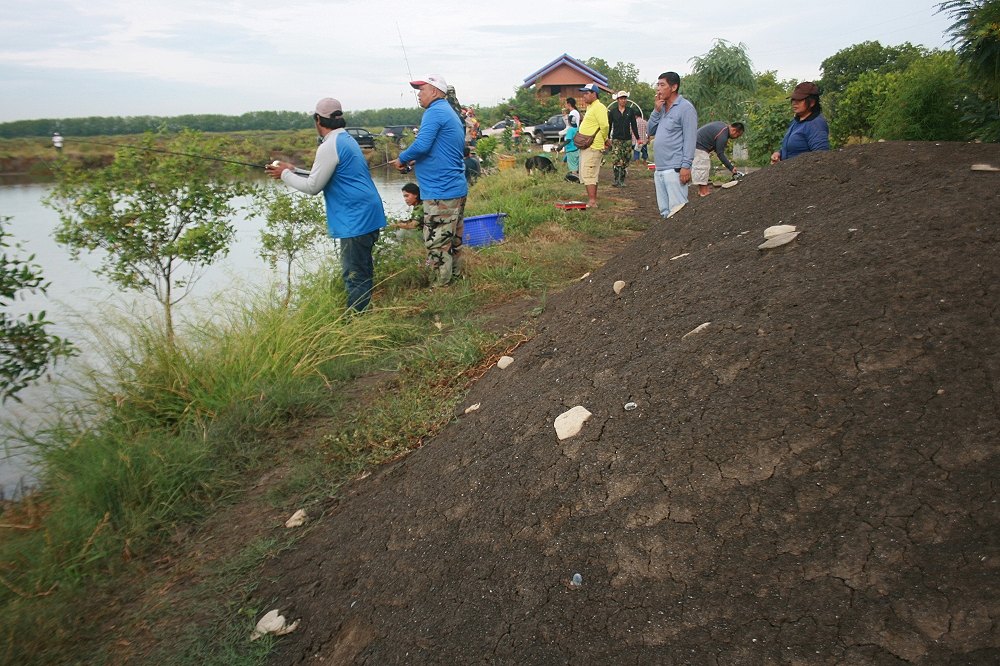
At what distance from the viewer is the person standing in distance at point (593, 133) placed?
27.9 feet

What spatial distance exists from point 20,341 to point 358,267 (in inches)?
89.3

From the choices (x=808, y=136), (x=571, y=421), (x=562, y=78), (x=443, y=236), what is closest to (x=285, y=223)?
(x=443, y=236)

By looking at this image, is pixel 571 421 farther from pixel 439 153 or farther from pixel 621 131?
pixel 621 131

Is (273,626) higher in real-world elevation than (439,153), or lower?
lower

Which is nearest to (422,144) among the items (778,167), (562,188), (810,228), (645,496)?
(778,167)

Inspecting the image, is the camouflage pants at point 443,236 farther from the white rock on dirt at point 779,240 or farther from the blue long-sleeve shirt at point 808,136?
the white rock on dirt at point 779,240

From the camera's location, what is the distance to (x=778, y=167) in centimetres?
446

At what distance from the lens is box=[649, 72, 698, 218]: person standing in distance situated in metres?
5.65

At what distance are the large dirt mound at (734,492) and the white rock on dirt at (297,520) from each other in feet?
0.66

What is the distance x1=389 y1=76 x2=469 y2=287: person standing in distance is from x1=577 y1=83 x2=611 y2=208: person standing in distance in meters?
3.32

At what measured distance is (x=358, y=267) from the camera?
5254mm

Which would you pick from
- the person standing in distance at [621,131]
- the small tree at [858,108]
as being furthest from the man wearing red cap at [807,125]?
the person standing in distance at [621,131]

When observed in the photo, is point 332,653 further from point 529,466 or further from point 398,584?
point 529,466

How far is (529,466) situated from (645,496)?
54cm
